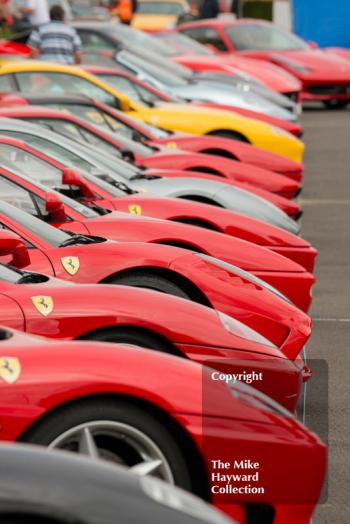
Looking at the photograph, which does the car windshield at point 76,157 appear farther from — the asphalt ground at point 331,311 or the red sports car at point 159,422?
the red sports car at point 159,422

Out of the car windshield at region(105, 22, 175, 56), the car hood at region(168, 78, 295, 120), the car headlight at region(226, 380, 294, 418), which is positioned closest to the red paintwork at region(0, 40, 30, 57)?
the car hood at region(168, 78, 295, 120)

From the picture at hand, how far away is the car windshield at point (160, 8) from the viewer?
35.6 meters

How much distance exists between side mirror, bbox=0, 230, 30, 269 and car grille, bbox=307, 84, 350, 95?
18203 mm

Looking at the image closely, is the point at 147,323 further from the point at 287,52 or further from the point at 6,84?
the point at 287,52

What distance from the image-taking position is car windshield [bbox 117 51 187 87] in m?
17.1

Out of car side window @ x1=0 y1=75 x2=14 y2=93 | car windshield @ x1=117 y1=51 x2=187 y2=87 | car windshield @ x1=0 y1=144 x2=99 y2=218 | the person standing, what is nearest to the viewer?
car windshield @ x1=0 y1=144 x2=99 y2=218

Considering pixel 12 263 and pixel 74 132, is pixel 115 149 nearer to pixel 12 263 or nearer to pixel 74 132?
pixel 74 132

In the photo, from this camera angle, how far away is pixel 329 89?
79.9 ft

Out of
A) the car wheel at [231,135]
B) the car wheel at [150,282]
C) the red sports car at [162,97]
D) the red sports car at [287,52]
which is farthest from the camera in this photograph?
the red sports car at [287,52]

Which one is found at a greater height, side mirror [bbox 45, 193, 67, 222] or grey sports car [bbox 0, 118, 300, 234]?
side mirror [bbox 45, 193, 67, 222]

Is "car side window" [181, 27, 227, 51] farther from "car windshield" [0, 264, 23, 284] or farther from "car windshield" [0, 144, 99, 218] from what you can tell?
"car windshield" [0, 264, 23, 284]

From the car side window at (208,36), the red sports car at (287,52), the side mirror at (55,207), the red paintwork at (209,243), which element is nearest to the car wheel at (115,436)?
the side mirror at (55,207)

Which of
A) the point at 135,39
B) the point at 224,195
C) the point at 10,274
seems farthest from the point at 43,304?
the point at 135,39

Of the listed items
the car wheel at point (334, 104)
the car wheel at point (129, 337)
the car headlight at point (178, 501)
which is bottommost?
the car wheel at point (334, 104)
